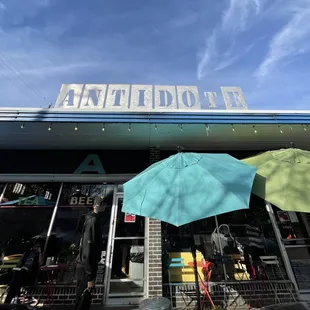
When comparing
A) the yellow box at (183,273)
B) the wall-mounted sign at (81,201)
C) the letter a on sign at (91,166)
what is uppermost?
the letter a on sign at (91,166)

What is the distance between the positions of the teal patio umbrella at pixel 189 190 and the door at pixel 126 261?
3041 millimetres

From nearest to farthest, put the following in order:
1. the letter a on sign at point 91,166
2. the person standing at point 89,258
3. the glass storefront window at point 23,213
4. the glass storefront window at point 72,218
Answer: the person standing at point 89,258
the glass storefront window at point 72,218
the glass storefront window at point 23,213
the letter a on sign at point 91,166

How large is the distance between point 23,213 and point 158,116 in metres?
4.50

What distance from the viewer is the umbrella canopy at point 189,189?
2.02 m

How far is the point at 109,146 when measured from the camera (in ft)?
19.9

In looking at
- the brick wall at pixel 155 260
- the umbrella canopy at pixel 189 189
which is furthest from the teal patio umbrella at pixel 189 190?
the brick wall at pixel 155 260

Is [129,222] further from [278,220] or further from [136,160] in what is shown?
[278,220]

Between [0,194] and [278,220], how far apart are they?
298 inches

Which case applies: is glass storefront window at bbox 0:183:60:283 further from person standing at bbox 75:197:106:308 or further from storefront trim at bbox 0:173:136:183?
person standing at bbox 75:197:106:308

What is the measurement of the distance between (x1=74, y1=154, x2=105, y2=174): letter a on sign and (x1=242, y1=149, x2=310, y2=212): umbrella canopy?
4.24m

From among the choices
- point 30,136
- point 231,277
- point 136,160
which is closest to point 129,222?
point 136,160

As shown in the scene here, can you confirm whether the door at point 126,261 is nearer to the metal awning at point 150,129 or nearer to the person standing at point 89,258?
the person standing at point 89,258

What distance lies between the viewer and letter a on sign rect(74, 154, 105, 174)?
5.94 metres

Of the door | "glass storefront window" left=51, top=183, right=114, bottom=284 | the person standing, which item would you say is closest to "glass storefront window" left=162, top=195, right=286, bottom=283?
the door
